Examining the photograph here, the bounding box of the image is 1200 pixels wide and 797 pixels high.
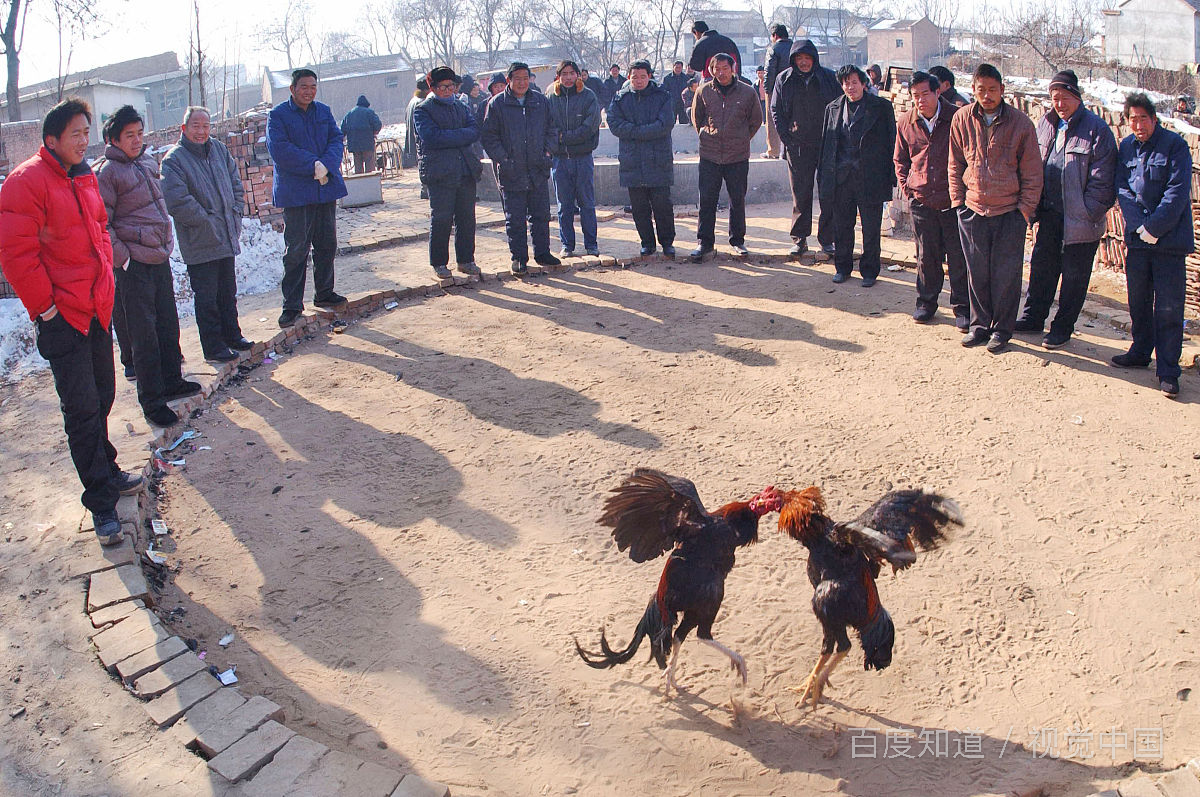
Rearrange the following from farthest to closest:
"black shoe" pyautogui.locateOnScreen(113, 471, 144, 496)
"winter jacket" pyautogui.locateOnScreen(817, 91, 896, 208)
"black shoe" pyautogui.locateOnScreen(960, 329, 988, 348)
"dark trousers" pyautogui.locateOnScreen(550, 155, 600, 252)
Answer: "dark trousers" pyautogui.locateOnScreen(550, 155, 600, 252) → "winter jacket" pyautogui.locateOnScreen(817, 91, 896, 208) → "black shoe" pyautogui.locateOnScreen(960, 329, 988, 348) → "black shoe" pyautogui.locateOnScreen(113, 471, 144, 496)

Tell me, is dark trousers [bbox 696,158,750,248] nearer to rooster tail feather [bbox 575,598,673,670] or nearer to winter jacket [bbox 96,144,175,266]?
winter jacket [bbox 96,144,175,266]

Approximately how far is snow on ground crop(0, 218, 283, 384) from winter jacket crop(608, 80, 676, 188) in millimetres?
3857

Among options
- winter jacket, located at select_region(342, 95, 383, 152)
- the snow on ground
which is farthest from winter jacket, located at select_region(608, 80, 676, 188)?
winter jacket, located at select_region(342, 95, 383, 152)

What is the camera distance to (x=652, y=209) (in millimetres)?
10266

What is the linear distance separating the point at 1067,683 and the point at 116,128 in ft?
19.8

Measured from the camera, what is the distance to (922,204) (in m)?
7.83

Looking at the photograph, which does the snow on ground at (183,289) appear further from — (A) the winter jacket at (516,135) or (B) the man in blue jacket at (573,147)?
(B) the man in blue jacket at (573,147)

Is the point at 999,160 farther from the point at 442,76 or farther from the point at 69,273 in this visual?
the point at 69,273

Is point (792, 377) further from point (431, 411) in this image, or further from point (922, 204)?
point (431, 411)

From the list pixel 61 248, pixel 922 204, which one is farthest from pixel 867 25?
pixel 61 248

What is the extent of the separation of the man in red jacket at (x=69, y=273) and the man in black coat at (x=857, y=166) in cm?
621

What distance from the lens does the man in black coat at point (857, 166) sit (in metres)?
8.56

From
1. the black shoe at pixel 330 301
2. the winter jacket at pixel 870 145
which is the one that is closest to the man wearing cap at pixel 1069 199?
the winter jacket at pixel 870 145

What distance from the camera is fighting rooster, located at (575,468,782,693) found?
3734mm
